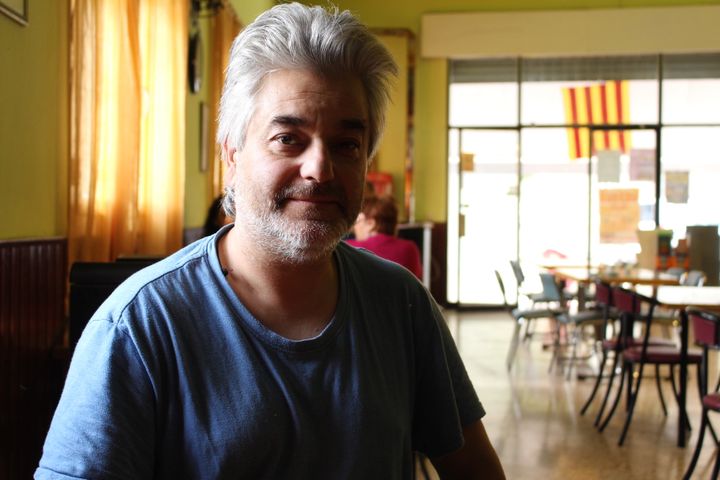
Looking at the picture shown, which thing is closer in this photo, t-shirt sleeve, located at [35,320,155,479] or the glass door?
t-shirt sleeve, located at [35,320,155,479]

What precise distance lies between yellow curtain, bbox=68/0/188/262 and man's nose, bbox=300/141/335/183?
2710 millimetres

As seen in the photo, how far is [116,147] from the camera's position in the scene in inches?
173

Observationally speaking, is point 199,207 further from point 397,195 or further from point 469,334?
point 397,195

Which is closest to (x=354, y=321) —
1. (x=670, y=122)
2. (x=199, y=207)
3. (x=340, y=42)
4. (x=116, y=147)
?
(x=340, y=42)

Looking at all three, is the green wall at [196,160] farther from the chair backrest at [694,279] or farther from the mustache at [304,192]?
the mustache at [304,192]

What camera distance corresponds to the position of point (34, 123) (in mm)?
3301

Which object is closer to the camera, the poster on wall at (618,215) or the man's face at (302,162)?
the man's face at (302,162)

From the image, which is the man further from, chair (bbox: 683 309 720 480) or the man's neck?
chair (bbox: 683 309 720 480)

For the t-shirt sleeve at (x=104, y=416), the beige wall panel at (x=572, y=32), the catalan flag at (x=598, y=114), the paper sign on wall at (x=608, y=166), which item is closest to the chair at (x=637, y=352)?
the t-shirt sleeve at (x=104, y=416)

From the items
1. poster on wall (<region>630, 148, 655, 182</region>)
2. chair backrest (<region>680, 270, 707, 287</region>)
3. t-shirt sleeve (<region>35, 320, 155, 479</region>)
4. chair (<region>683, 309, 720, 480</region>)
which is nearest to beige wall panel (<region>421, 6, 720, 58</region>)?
poster on wall (<region>630, 148, 655, 182</region>)

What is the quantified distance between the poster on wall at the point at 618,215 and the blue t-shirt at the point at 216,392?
1028 centimetres

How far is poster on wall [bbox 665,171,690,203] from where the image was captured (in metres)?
11.3

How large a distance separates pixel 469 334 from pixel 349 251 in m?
7.91

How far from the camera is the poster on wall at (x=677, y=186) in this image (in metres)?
11.3
